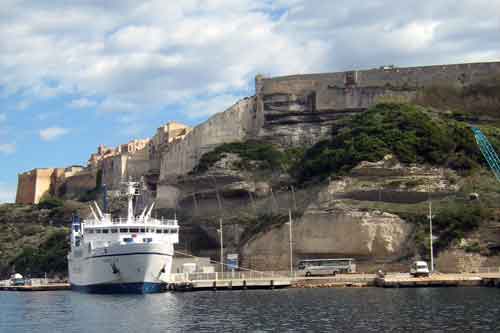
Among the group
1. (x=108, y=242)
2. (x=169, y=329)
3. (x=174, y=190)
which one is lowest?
(x=169, y=329)

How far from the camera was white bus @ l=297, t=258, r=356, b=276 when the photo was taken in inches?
2719

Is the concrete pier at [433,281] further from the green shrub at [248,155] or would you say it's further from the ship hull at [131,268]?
the green shrub at [248,155]

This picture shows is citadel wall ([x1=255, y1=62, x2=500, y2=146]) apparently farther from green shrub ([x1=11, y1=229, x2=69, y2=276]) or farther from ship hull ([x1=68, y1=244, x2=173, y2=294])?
ship hull ([x1=68, y1=244, x2=173, y2=294])

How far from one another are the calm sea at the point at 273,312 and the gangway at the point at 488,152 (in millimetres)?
20434

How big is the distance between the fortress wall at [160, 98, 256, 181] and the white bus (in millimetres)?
26645

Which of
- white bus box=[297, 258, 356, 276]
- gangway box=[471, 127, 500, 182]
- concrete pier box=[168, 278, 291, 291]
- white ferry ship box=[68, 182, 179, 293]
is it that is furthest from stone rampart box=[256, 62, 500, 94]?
concrete pier box=[168, 278, 291, 291]

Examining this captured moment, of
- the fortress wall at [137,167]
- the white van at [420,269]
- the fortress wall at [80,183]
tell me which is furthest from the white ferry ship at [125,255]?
the fortress wall at [80,183]

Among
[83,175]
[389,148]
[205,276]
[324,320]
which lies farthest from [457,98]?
[83,175]

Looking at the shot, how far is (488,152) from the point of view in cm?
7725

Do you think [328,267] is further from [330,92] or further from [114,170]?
[114,170]

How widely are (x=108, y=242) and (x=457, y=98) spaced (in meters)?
38.7

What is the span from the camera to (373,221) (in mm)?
69312

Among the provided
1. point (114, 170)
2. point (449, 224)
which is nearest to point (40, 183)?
point (114, 170)

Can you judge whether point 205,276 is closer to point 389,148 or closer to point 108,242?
point 108,242
